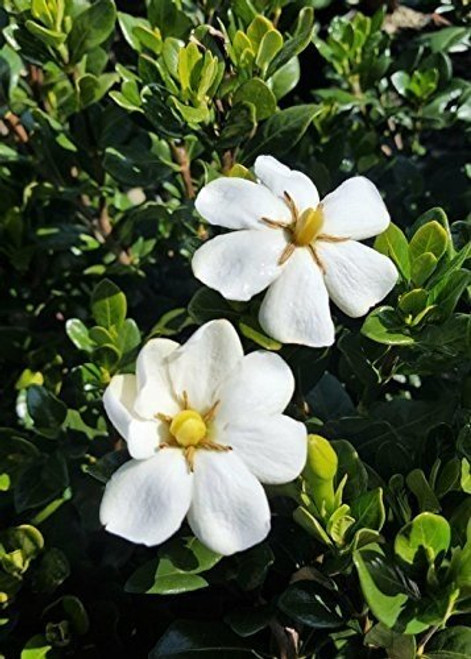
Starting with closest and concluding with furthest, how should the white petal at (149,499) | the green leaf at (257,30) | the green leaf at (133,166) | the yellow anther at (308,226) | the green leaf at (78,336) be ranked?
1. the white petal at (149,499)
2. the yellow anther at (308,226)
3. the green leaf at (257,30)
4. the green leaf at (78,336)
5. the green leaf at (133,166)

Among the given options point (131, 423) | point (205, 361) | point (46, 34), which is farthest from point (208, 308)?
point (46, 34)

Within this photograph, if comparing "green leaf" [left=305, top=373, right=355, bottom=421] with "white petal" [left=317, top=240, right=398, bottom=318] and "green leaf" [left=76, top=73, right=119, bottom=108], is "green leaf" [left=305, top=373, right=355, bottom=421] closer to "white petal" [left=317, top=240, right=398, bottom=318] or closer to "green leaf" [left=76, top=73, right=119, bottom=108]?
"white petal" [left=317, top=240, right=398, bottom=318]

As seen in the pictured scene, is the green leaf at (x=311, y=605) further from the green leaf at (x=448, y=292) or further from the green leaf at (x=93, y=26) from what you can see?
the green leaf at (x=93, y=26)

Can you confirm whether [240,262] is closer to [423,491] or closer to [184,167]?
[423,491]

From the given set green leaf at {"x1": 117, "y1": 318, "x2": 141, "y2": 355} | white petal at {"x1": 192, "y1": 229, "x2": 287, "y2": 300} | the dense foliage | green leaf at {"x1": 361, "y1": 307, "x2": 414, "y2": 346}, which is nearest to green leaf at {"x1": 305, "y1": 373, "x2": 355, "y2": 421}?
the dense foliage

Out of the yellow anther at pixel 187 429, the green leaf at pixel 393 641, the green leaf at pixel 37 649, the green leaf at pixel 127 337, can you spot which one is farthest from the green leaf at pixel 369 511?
the green leaf at pixel 37 649

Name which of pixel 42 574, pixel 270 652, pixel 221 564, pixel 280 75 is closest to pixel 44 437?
pixel 42 574
